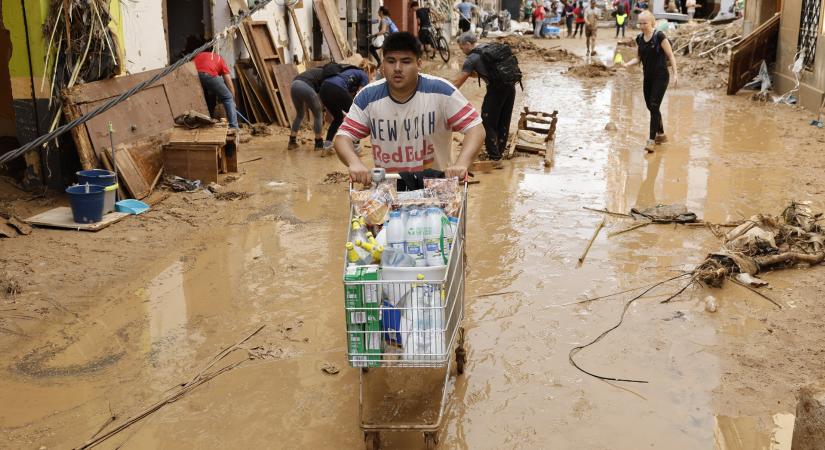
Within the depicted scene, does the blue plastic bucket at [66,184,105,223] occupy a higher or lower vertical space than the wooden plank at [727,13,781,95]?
lower

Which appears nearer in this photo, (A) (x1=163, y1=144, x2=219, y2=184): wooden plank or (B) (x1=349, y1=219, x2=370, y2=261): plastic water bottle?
(B) (x1=349, y1=219, x2=370, y2=261): plastic water bottle

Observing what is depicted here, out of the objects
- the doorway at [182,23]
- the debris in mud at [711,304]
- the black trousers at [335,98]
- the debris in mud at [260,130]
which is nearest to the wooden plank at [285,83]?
the debris in mud at [260,130]

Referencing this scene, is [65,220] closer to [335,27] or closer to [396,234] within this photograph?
[396,234]

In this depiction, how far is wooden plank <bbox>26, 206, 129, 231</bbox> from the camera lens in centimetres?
769

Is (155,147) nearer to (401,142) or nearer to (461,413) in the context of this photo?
(401,142)

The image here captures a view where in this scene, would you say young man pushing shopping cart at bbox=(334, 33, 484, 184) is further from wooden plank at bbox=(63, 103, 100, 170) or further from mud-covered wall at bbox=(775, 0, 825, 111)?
mud-covered wall at bbox=(775, 0, 825, 111)

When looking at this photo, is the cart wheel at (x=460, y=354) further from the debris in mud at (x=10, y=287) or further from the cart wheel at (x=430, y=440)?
the debris in mud at (x=10, y=287)

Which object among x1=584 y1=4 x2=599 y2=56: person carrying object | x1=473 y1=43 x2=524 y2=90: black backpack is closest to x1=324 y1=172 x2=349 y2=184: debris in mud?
x1=473 y1=43 x2=524 y2=90: black backpack

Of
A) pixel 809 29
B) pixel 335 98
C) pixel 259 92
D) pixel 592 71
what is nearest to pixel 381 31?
pixel 592 71

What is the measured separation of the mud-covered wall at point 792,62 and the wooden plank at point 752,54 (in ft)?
0.92

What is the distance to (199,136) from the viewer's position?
967cm

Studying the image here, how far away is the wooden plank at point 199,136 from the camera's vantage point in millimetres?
9508

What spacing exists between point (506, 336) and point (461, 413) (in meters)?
1.15

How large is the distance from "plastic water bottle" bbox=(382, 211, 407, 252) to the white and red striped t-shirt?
0.90m
